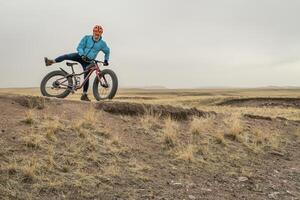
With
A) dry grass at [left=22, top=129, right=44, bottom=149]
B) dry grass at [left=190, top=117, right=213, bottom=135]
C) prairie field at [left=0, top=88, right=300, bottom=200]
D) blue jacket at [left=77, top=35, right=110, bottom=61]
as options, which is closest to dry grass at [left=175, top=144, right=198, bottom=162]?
prairie field at [left=0, top=88, right=300, bottom=200]

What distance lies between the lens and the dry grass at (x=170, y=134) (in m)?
13.2

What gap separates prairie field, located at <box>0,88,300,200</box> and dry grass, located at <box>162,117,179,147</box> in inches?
1.2

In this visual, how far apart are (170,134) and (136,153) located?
1.70 m

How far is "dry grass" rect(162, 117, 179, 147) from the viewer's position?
43.3 ft

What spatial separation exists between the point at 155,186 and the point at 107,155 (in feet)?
5.75

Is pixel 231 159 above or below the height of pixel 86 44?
below

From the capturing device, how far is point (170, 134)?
13.4 meters

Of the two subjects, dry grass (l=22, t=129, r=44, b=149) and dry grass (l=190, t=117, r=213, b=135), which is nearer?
dry grass (l=22, t=129, r=44, b=149)

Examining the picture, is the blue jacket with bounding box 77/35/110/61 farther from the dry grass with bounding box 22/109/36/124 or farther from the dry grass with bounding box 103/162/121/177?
the dry grass with bounding box 103/162/121/177

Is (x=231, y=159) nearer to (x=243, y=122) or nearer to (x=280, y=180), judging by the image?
(x=280, y=180)

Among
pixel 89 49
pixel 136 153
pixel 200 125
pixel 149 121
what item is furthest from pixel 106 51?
pixel 136 153

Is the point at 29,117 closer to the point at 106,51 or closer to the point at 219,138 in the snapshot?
the point at 106,51

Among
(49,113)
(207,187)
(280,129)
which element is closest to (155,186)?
(207,187)

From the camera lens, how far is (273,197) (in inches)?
407
